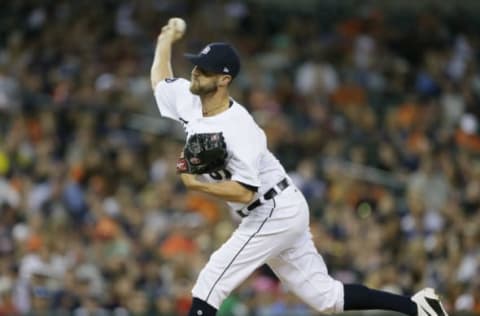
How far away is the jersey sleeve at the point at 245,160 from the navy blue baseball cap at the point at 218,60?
1.33ft

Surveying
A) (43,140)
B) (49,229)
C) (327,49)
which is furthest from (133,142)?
(327,49)

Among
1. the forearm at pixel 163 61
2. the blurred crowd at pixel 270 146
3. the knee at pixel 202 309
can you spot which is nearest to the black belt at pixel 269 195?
the knee at pixel 202 309

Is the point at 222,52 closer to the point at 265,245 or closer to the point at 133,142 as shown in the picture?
the point at 265,245

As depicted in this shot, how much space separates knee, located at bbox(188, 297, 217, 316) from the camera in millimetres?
8047

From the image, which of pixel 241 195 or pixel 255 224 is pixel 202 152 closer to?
pixel 241 195

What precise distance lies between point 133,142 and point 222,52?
24.2 feet

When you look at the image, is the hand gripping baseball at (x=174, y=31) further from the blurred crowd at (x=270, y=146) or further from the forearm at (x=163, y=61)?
the blurred crowd at (x=270, y=146)

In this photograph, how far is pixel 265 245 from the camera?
8172mm

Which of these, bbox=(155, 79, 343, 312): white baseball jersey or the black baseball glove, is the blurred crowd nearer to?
bbox=(155, 79, 343, 312): white baseball jersey

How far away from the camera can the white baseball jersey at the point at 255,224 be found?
7945mm

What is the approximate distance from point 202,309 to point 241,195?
739mm

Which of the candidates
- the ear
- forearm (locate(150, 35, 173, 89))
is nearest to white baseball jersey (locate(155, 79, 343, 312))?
the ear

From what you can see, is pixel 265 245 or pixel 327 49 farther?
pixel 327 49

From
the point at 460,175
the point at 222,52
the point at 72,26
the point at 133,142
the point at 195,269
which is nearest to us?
the point at 222,52
